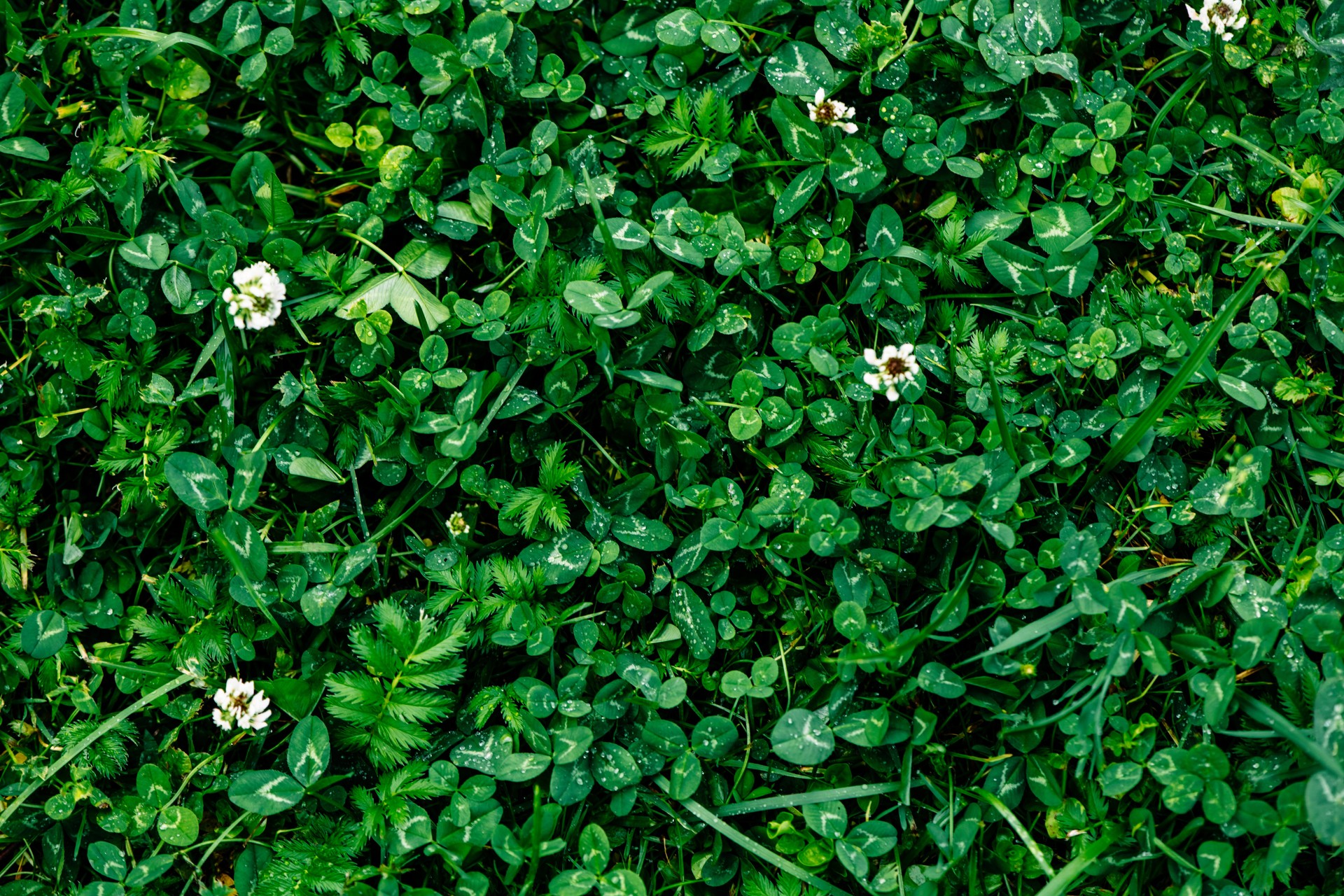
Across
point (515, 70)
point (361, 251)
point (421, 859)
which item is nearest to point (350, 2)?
point (515, 70)

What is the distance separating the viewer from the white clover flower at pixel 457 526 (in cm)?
258

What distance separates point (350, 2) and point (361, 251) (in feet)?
2.23

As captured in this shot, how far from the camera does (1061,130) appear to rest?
2.69m

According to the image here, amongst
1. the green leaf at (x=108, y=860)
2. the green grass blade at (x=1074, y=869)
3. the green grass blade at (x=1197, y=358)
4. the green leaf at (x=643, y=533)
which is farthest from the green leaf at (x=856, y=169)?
the green leaf at (x=108, y=860)

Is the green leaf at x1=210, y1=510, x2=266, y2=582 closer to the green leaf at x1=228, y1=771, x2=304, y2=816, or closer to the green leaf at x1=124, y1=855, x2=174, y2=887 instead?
the green leaf at x1=228, y1=771, x2=304, y2=816

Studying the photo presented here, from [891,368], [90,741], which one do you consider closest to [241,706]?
[90,741]

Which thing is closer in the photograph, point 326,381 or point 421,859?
point 421,859

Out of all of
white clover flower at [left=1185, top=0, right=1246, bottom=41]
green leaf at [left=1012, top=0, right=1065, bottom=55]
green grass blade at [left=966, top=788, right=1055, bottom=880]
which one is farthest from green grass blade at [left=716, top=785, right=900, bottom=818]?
white clover flower at [left=1185, top=0, right=1246, bottom=41]

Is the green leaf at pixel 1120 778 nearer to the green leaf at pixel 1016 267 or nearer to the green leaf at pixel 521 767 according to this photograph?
the green leaf at pixel 1016 267

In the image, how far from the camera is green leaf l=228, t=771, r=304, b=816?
2453 mm

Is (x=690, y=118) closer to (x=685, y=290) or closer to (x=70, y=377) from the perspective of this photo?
(x=685, y=290)

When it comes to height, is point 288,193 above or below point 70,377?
above

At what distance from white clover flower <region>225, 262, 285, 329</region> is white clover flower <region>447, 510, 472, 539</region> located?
0.69 meters

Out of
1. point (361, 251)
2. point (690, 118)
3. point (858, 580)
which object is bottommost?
point (858, 580)
